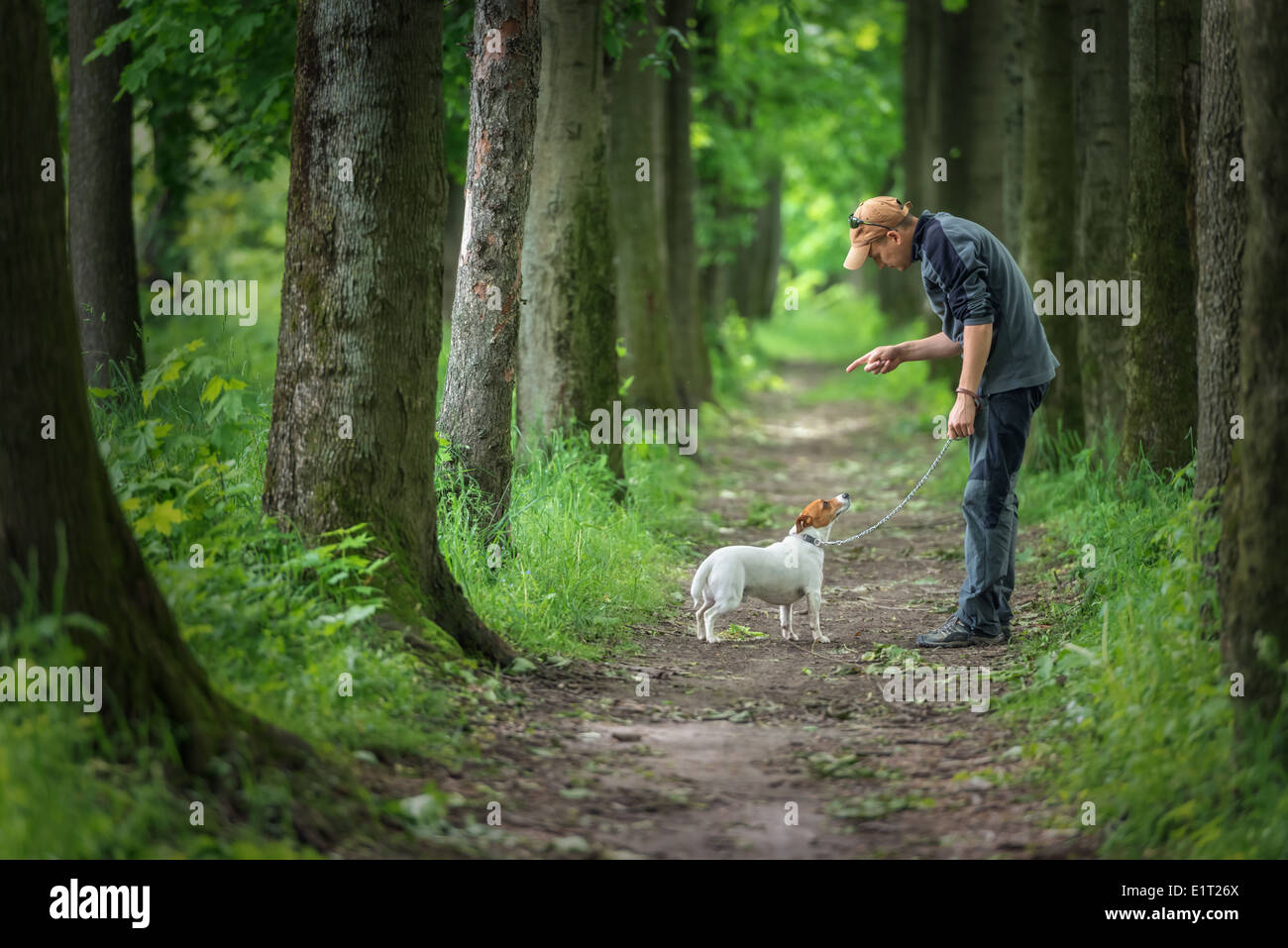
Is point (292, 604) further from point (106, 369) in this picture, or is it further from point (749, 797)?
point (106, 369)

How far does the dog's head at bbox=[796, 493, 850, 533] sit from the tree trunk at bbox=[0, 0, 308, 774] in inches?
160

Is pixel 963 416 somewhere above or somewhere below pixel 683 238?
below

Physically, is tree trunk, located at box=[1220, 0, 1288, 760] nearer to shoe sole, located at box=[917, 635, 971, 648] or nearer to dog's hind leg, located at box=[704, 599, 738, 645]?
shoe sole, located at box=[917, 635, 971, 648]

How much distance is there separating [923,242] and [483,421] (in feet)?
8.93

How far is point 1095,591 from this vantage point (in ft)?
23.1

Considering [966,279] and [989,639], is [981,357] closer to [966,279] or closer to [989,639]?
[966,279]

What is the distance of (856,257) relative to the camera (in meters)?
6.86

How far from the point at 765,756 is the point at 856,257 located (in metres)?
2.82

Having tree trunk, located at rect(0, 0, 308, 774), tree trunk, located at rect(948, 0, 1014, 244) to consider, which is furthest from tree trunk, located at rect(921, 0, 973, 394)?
tree trunk, located at rect(0, 0, 308, 774)

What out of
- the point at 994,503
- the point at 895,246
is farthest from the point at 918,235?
the point at 994,503

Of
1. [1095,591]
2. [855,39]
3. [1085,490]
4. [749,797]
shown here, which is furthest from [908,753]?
[855,39]

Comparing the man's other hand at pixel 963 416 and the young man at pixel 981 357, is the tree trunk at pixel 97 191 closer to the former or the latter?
the young man at pixel 981 357

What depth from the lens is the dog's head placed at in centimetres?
748
